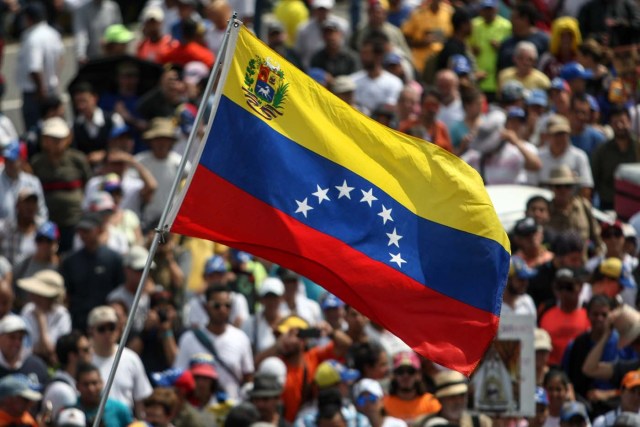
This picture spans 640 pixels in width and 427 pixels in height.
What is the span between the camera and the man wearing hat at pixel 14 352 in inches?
586

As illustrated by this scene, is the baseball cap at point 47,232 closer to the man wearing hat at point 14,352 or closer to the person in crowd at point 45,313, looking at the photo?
the person in crowd at point 45,313

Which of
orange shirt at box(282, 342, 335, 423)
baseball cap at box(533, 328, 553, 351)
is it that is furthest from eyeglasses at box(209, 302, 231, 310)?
baseball cap at box(533, 328, 553, 351)

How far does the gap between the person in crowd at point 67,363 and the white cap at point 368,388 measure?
77.8 inches

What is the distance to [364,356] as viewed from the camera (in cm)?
1491

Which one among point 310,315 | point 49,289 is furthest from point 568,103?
point 49,289

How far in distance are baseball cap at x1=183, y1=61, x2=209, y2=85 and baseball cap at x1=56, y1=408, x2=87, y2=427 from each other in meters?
7.40

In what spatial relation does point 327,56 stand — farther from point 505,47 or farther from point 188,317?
point 188,317

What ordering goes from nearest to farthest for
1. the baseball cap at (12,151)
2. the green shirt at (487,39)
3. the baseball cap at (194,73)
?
the baseball cap at (12,151) < the baseball cap at (194,73) < the green shirt at (487,39)

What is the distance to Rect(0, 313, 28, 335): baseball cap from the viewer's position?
14891 millimetres

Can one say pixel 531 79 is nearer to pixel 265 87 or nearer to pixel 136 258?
pixel 136 258

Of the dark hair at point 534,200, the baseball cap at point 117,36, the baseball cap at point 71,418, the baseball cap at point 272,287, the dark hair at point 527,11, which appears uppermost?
the dark hair at point 527,11

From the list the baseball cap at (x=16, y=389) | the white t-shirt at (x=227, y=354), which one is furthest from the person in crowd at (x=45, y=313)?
the baseball cap at (x=16, y=389)

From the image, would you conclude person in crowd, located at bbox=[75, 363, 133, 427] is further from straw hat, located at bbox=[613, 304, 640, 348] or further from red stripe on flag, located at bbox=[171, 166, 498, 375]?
red stripe on flag, located at bbox=[171, 166, 498, 375]

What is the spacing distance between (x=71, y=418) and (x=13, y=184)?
5.03 meters
